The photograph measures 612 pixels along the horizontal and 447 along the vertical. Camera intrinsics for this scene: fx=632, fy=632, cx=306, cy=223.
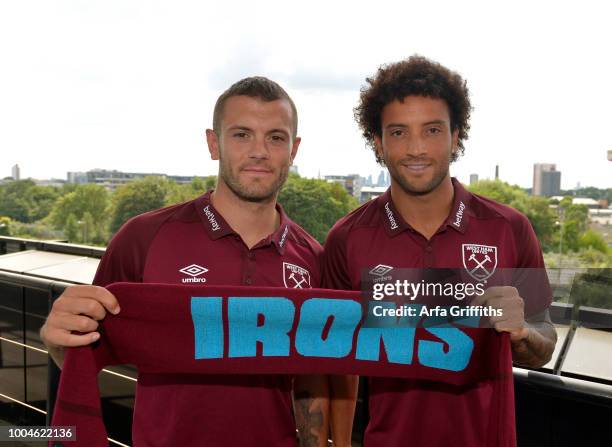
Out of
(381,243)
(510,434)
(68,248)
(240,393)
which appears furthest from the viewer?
(68,248)

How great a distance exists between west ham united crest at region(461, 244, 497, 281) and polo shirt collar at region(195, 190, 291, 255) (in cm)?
57

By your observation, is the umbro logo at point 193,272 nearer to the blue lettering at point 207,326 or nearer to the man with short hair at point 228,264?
the man with short hair at point 228,264

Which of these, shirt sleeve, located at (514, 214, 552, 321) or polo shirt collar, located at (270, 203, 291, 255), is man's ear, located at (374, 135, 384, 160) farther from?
shirt sleeve, located at (514, 214, 552, 321)

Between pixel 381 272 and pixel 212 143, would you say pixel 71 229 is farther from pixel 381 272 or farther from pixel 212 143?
pixel 381 272

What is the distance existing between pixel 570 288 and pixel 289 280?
0.97 metres

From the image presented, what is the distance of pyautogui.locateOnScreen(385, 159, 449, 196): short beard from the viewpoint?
207cm

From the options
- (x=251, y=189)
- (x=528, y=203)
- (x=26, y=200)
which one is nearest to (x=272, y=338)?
(x=251, y=189)

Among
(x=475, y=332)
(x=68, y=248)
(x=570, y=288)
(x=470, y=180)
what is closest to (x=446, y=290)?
(x=475, y=332)

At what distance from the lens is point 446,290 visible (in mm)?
1913

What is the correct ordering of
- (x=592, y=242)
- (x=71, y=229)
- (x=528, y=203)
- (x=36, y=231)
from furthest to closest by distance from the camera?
(x=528, y=203) < (x=71, y=229) < (x=592, y=242) < (x=36, y=231)

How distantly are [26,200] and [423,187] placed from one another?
85.2 m

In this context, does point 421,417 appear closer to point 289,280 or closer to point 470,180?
point 289,280

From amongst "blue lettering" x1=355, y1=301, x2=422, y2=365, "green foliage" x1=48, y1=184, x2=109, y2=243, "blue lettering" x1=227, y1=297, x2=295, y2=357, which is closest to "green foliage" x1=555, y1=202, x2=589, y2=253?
"green foliage" x1=48, y1=184, x2=109, y2=243

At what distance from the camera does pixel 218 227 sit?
2023 mm
